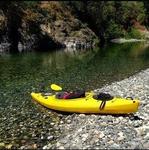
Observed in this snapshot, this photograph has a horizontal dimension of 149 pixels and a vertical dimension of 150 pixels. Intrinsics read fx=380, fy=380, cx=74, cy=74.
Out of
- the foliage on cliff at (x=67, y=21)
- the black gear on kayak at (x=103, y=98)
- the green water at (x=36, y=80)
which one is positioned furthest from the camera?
the foliage on cliff at (x=67, y=21)

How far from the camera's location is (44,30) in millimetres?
79625

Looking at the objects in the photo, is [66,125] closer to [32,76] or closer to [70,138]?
[70,138]

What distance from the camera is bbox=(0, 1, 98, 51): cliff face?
74.1m

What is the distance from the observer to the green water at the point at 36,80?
792 inches

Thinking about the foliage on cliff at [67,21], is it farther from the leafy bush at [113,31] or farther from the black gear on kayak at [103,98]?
the black gear on kayak at [103,98]

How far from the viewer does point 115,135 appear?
16.8 meters

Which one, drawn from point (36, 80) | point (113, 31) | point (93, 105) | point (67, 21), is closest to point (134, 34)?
point (113, 31)

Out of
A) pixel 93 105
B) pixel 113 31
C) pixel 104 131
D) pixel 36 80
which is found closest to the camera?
pixel 104 131

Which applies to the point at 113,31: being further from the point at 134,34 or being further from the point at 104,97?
the point at 104,97

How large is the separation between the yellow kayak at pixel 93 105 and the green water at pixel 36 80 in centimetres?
94

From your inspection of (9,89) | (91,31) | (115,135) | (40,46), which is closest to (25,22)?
(40,46)

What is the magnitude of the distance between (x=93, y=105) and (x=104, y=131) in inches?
135

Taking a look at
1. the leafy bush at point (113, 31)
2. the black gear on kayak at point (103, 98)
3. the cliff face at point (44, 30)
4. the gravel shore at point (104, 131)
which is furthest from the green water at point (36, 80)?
the leafy bush at point (113, 31)

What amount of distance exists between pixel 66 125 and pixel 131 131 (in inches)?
159
